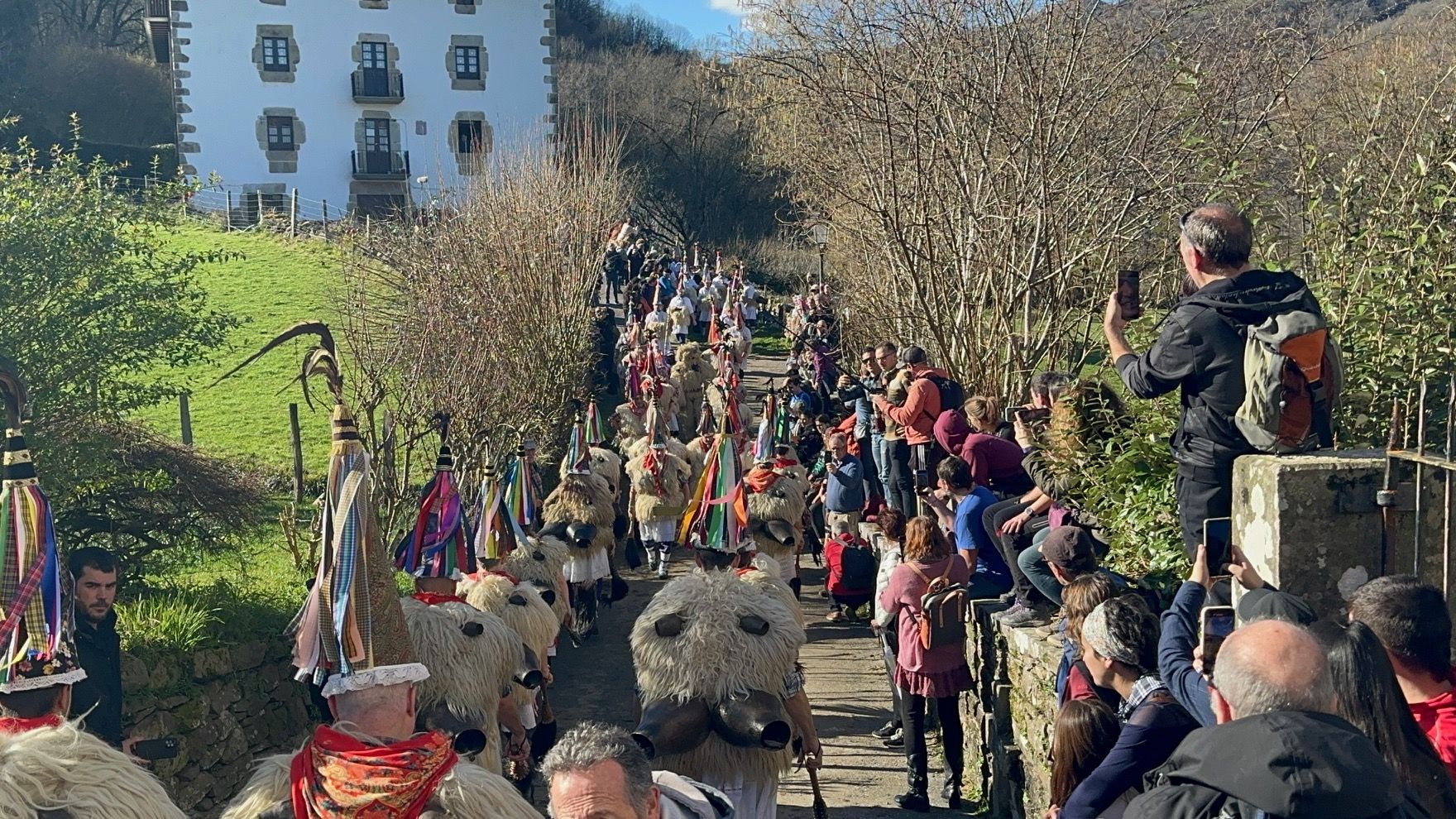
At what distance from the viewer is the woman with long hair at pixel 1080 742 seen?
187 inches

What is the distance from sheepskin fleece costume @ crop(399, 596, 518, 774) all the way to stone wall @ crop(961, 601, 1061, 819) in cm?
274

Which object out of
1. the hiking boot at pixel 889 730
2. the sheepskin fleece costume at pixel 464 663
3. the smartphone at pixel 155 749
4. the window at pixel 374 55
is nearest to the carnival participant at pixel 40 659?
the smartphone at pixel 155 749

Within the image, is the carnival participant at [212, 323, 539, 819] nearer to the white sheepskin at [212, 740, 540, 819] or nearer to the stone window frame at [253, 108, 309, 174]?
the white sheepskin at [212, 740, 540, 819]

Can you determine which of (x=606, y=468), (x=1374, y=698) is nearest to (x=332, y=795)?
(x=1374, y=698)

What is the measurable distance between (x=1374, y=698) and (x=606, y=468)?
37.7 feet

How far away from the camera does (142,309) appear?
9.74 m

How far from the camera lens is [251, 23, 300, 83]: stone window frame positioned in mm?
43719

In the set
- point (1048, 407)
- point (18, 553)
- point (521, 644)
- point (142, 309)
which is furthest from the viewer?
point (142, 309)

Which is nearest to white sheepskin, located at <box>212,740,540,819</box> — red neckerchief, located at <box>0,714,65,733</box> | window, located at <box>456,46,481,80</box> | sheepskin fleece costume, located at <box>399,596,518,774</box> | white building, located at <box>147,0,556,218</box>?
red neckerchief, located at <box>0,714,65,733</box>

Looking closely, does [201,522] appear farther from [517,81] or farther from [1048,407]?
[517,81]

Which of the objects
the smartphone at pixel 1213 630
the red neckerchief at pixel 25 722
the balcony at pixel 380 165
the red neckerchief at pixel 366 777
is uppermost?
the balcony at pixel 380 165

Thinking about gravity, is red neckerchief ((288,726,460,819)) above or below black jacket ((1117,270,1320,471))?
below

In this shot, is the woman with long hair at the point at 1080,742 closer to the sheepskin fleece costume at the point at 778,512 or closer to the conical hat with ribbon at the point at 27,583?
the conical hat with ribbon at the point at 27,583

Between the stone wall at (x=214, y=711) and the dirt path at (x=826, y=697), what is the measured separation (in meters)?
2.28
